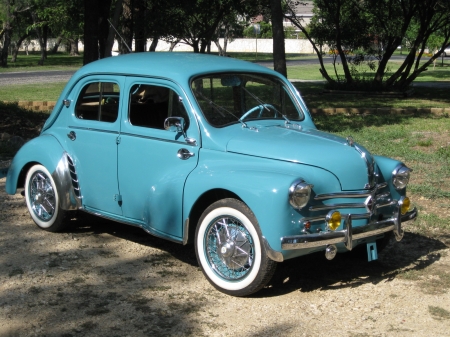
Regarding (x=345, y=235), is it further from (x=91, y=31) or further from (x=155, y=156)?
(x=91, y=31)

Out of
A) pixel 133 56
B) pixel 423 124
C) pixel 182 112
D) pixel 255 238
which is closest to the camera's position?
pixel 255 238

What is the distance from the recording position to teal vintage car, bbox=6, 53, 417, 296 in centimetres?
477

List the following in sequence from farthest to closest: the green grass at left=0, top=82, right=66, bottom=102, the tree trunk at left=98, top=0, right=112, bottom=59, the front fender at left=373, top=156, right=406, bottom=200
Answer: the green grass at left=0, top=82, right=66, bottom=102, the tree trunk at left=98, top=0, right=112, bottom=59, the front fender at left=373, top=156, right=406, bottom=200

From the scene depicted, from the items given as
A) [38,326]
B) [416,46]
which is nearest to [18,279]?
[38,326]

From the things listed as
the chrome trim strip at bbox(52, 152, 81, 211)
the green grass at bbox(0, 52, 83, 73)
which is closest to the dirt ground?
the chrome trim strip at bbox(52, 152, 81, 211)

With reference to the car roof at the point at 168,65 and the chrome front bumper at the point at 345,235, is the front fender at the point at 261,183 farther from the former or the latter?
the car roof at the point at 168,65

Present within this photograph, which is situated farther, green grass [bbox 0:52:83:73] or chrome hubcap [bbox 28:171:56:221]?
green grass [bbox 0:52:83:73]

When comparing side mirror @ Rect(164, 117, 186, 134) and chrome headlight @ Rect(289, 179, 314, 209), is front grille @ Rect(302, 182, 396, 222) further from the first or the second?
side mirror @ Rect(164, 117, 186, 134)

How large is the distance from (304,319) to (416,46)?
18.1 m

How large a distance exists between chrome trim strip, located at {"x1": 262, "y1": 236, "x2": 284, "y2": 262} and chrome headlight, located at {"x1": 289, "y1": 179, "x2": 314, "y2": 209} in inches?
12.5

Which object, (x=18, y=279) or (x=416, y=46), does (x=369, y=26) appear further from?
(x=18, y=279)

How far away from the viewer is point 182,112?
551 centimetres

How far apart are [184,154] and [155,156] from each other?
301mm

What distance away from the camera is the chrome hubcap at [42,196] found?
635 centimetres
